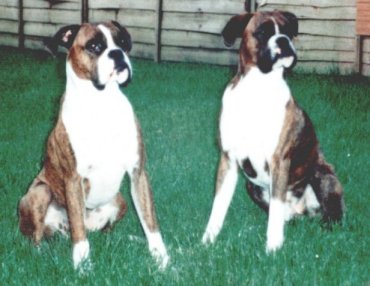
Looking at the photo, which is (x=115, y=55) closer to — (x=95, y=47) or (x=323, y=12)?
(x=95, y=47)

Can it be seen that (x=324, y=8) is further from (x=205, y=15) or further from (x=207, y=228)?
(x=207, y=228)

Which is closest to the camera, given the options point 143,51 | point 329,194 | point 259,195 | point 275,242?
point 275,242

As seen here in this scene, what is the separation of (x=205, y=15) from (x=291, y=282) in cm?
960

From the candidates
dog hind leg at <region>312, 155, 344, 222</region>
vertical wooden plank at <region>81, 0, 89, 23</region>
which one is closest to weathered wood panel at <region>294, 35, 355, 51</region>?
vertical wooden plank at <region>81, 0, 89, 23</region>

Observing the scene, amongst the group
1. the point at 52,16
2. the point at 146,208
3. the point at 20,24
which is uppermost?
the point at 52,16

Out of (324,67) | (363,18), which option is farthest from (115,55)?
(324,67)

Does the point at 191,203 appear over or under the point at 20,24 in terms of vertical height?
under

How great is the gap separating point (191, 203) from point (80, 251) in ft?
5.09

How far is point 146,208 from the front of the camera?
4.77 metres

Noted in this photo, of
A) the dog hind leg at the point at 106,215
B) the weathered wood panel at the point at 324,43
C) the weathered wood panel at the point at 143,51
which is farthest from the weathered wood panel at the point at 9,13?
the dog hind leg at the point at 106,215

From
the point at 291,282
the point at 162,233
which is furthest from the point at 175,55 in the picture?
the point at 291,282

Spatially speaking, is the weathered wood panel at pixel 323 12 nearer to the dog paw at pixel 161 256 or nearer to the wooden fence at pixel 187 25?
the wooden fence at pixel 187 25

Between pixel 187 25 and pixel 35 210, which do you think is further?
pixel 187 25

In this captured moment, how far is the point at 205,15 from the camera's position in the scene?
43.7 feet
